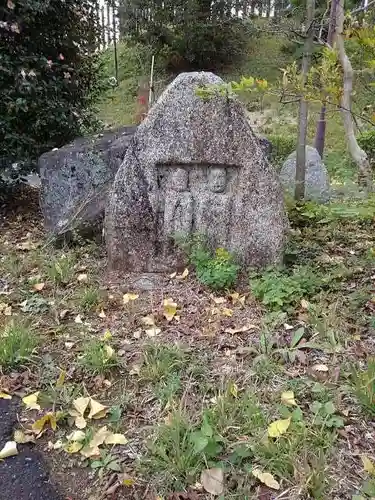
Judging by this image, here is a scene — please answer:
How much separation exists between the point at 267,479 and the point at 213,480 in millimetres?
225

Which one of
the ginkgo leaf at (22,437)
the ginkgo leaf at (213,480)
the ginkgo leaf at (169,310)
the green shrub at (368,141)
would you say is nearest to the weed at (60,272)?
the ginkgo leaf at (169,310)

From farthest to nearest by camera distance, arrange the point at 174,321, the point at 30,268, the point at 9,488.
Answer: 1. the point at 30,268
2. the point at 174,321
3. the point at 9,488

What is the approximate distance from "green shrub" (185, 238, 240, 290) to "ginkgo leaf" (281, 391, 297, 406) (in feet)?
3.85

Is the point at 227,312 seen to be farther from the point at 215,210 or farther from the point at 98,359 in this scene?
the point at 98,359

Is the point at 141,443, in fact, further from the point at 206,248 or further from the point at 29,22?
the point at 29,22

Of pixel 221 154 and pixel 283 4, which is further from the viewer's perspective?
pixel 283 4

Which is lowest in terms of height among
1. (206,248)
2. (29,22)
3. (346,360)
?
(346,360)

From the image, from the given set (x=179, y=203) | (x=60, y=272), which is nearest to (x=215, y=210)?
(x=179, y=203)

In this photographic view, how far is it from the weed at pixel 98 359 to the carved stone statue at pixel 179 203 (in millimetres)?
1262

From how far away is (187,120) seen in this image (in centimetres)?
353

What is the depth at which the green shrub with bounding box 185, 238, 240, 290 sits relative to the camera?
3486 millimetres

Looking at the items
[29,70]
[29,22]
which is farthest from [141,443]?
[29,22]

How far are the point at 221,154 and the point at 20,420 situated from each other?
221 cm

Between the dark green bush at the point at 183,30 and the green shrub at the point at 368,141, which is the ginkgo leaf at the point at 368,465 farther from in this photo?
the dark green bush at the point at 183,30
